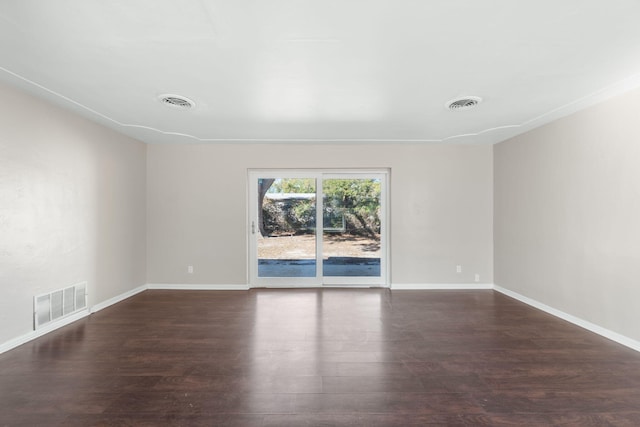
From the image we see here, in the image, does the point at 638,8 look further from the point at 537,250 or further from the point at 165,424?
the point at 165,424

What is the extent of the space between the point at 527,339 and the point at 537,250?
1.53 meters

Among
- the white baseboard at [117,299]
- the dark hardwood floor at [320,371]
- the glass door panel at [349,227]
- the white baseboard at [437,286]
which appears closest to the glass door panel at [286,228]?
the glass door panel at [349,227]

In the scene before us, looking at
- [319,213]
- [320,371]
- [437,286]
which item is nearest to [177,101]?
[319,213]

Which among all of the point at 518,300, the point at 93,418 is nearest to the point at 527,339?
the point at 518,300

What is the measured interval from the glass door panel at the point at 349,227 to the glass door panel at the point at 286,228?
25 centimetres

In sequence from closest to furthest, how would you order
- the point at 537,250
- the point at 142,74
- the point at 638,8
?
1. the point at 638,8
2. the point at 142,74
3. the point at 537,250

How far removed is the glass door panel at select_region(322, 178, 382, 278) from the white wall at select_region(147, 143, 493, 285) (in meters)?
0.31

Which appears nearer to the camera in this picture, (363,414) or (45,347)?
(363,414)

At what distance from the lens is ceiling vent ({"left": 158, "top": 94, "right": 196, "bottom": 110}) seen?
9.22ft

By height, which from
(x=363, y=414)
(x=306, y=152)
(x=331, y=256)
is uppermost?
(x=306, y=152)

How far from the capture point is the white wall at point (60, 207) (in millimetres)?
2662

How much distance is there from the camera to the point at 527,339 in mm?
2879

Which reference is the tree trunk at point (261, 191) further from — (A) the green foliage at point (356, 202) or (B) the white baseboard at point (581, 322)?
(B) the white baseboard at point (581, 322)

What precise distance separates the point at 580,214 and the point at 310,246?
364cm
